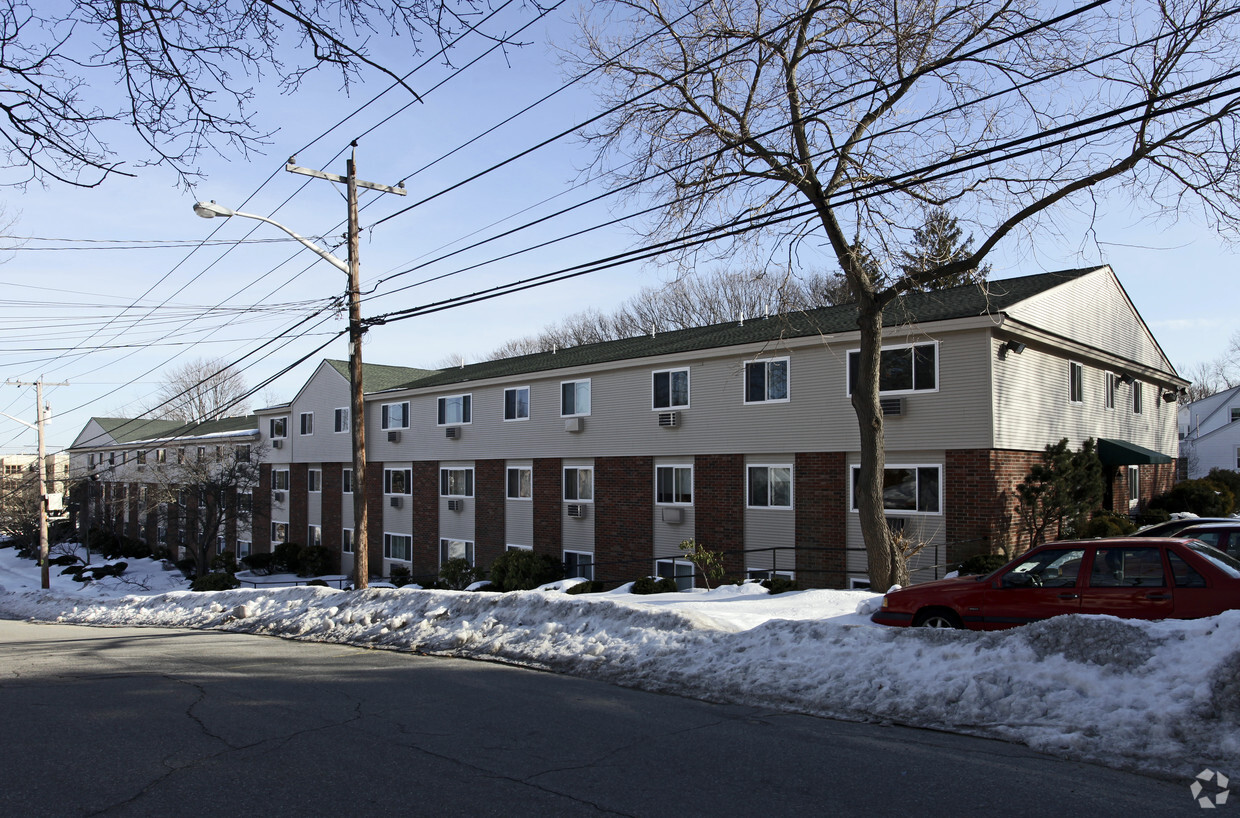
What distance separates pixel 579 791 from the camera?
5.36 m

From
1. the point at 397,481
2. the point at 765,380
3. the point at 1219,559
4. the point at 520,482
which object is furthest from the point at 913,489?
the point at 397,481

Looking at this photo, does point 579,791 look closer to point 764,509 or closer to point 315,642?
point 315,642

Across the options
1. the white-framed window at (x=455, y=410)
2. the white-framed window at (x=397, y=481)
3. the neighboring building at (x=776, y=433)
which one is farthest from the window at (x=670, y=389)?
the white-framed window at (x=397, y=481)

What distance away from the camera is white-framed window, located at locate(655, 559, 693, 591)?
78.1ft

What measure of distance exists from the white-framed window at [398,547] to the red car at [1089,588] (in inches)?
1096

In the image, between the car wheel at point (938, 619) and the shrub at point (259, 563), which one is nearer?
the car wheel at point (938, 619)

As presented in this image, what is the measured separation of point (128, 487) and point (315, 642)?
174ft

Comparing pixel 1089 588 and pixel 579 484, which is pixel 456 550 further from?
pixel 1089 588

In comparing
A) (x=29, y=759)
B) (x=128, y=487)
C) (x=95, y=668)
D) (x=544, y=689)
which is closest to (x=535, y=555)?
(x=95, y=668)

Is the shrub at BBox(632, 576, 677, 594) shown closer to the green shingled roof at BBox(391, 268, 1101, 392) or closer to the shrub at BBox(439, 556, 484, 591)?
the green shingled roof at BBox(391, 268, 1101, 392)

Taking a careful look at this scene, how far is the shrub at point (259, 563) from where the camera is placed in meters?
40.2

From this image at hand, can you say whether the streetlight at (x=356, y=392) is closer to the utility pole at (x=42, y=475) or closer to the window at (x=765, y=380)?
the window at (x=765, y=380)

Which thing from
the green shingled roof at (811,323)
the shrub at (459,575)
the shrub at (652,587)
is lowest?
the shrub at (459,575)

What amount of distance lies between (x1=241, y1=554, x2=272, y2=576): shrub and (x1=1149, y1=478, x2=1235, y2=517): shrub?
37.4m
